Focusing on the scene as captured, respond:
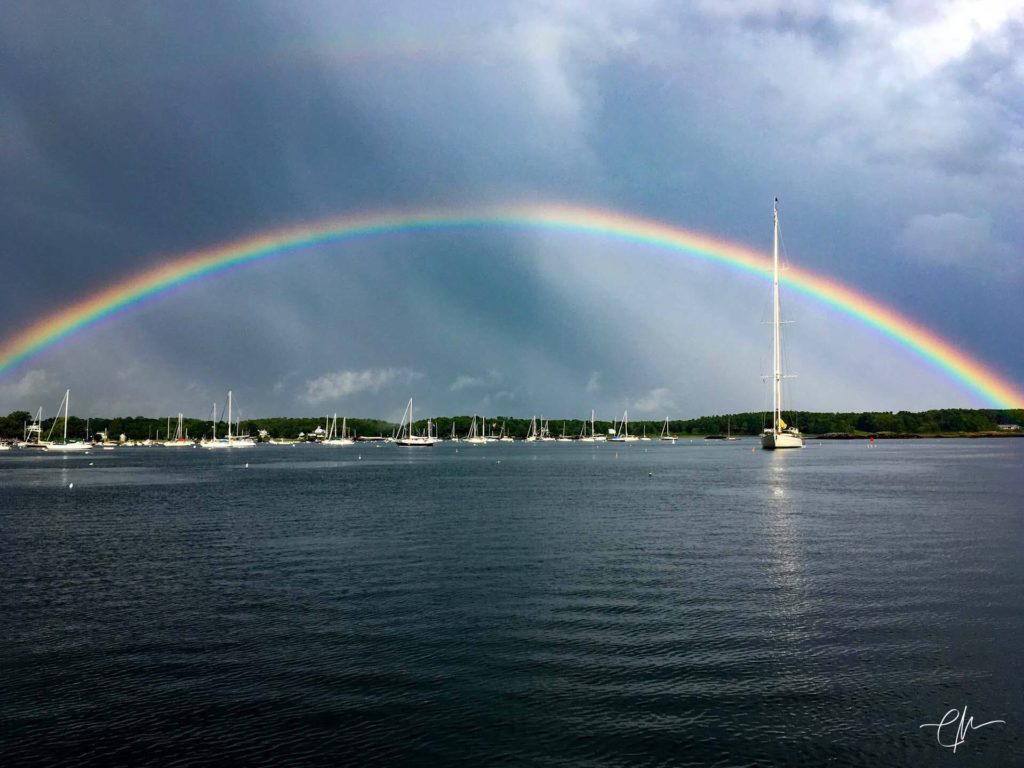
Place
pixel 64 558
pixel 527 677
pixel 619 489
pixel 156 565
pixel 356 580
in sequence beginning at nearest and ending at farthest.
A: pixel 527 677
pixel 356 580
pixel 156 565
pixel 64 558
pixel 619 489

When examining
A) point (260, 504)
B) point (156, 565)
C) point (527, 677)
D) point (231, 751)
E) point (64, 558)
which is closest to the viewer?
point (231, 751)

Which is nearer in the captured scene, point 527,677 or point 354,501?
point 527,677

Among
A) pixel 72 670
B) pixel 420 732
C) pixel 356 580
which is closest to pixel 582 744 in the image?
pixel 420 732

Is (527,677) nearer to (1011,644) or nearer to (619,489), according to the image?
(1011,644)

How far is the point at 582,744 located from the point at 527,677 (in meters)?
3.80

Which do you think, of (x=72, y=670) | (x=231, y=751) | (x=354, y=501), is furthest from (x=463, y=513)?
(x=231, y=751)

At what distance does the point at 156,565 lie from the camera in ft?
107

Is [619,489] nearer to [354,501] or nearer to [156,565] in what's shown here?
[354,501]
